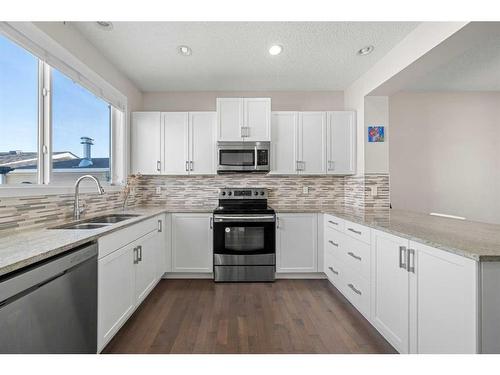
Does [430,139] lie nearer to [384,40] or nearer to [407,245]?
[384,40]

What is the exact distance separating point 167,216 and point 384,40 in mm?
2912

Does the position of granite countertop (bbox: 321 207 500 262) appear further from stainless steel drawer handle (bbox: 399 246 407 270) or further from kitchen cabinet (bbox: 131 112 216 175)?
kitchen cabinet (bbox: 131 112 216 175)

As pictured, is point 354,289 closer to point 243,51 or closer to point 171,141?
point 243,51

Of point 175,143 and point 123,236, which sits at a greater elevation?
point 175,143

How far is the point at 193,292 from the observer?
271 cm

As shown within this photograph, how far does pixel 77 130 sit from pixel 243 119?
1.77 meters

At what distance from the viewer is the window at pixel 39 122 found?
1646 millimetres

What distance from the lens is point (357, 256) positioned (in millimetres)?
2186

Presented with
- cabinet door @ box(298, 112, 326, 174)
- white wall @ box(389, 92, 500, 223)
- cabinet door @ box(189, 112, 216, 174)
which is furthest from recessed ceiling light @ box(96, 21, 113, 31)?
white wall @ box(389, 92, 500, 223)

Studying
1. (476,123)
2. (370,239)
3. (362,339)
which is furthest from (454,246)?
(476,123)

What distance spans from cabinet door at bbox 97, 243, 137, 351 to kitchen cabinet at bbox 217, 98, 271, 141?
174 cm

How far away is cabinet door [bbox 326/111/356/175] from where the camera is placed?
3.25m

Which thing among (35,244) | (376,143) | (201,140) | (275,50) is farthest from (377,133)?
(35,244)
